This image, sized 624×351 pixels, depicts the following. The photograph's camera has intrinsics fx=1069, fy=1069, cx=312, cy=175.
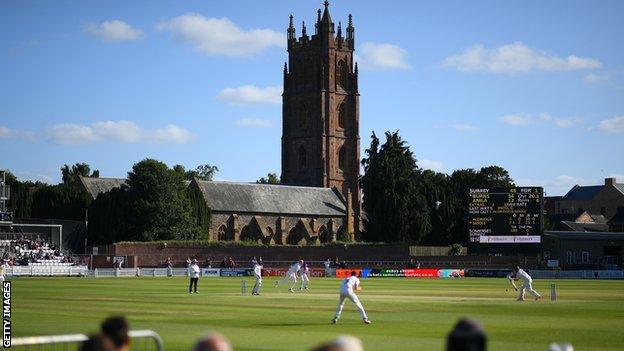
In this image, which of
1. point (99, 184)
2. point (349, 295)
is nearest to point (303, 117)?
point (99, 184)

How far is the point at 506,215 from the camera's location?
256ft

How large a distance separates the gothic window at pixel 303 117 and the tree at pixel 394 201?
2729 cm

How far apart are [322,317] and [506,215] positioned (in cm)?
4937

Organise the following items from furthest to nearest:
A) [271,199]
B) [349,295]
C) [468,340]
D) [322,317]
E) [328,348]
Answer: [271,199] → [322,317] → [349,295] → [468,340] → [328,348]

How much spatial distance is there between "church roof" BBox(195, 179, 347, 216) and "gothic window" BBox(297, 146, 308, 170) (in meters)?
8.41

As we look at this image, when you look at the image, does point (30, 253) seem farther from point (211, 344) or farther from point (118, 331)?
point (211, 344)

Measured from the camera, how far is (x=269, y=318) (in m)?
30.2

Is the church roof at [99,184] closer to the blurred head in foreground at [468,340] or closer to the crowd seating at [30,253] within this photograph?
the crowd seating at [30,253]

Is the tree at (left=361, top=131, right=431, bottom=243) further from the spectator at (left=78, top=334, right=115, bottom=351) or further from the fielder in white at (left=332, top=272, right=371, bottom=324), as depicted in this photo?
the spectator at (left=78, top=334, right=115, bottom=351)

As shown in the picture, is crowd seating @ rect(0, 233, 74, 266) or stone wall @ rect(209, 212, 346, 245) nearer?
crowd seating @ rect(0, 233, 74, 266)

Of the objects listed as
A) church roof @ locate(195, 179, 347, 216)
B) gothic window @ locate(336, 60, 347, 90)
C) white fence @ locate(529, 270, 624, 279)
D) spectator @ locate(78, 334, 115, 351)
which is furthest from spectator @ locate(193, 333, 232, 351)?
gothic window @ locate(336, 60, 347, 90)

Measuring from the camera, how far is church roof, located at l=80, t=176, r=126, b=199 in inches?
4395

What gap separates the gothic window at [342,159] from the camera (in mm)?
140750

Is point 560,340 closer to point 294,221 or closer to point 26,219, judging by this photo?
point 26,219
